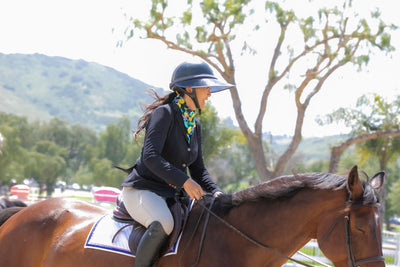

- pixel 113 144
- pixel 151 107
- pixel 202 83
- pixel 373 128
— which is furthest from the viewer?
pixel 113 144

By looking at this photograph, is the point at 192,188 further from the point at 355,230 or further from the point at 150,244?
the point at 355,230

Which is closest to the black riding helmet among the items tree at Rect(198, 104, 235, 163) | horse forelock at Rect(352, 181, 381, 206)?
horse forelock at Rect(352, 181, 381, 206)

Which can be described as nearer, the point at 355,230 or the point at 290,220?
the point at 355,230

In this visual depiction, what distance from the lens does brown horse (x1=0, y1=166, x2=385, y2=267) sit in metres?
2.86

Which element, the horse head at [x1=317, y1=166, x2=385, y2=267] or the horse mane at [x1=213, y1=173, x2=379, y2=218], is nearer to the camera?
the horse head at [x1=317, y1=166, x2=385, y2=267]

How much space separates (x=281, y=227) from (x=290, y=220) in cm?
8

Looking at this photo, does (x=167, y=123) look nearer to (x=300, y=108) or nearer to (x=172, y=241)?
(x=172, y=241)

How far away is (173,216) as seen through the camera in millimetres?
3303

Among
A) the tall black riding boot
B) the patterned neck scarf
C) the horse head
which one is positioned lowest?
the tall black riding boot

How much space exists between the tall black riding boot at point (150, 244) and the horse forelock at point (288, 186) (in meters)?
0.63

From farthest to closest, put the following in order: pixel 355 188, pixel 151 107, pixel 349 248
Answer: pixel 151 107 → pixel 355 188 → pixel 349 248

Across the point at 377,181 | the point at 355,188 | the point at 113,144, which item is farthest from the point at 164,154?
the point at 113,144

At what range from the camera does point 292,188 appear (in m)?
3.25

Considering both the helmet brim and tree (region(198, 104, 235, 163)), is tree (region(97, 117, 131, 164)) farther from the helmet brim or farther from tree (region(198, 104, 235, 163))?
the helmet brim
